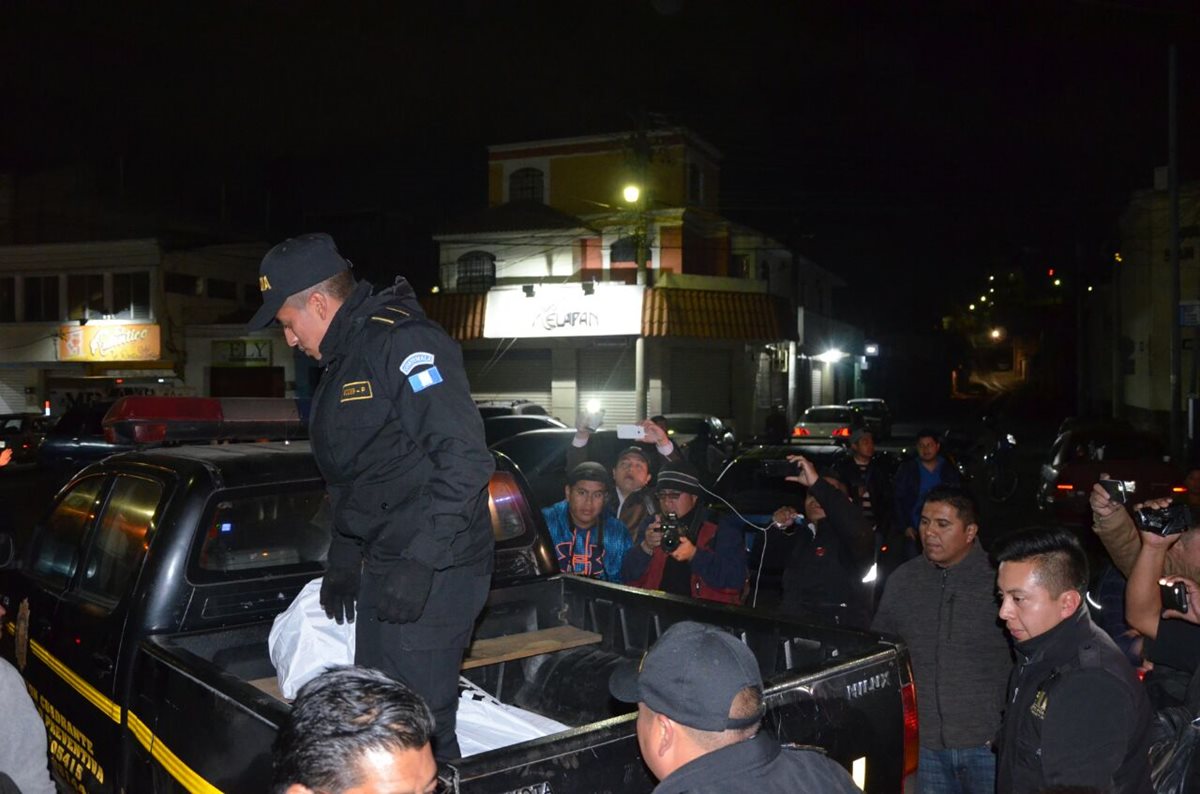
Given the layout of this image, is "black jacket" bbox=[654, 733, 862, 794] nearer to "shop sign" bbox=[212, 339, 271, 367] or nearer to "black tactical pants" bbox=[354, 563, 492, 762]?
"black tactical pants" bbox=[354, 563, 492, 762]

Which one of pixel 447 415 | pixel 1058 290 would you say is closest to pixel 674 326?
pixel 447 415

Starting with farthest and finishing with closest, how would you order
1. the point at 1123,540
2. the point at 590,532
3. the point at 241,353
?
the point at 241,353 < the point at 590,532 < the point at 1123,540

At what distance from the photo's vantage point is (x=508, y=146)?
3419 cm

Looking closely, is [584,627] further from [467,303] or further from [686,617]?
[467,303]

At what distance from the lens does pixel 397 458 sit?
292 cm

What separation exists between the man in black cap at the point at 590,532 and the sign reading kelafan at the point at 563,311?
2152 cm

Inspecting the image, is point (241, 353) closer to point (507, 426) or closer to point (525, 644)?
point (507, 426)

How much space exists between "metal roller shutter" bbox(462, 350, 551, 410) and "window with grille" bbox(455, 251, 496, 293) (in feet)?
7.15

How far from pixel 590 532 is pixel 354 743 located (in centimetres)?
453

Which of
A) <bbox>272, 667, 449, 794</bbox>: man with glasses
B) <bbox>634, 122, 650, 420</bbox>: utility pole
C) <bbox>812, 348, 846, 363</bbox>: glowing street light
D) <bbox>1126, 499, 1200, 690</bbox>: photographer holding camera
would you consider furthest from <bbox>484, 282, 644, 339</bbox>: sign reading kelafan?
<bbox>272, 667, 449, 794</bbox>: man with glasses

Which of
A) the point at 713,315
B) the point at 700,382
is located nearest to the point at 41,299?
the point at 700,382

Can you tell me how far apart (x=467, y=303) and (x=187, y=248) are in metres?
11.5

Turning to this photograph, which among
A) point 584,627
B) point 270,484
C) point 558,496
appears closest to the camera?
point 270,484

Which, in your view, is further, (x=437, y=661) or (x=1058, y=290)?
(x=1058, y=290)
